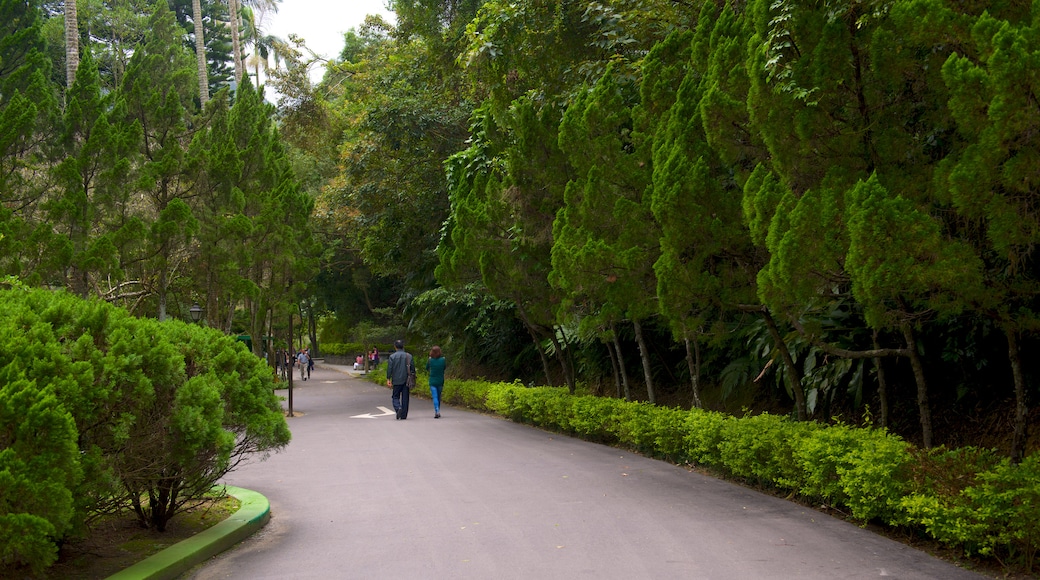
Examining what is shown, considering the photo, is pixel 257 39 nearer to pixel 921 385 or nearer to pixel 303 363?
pixel 303 363

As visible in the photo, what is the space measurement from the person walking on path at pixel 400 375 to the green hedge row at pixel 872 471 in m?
7.77

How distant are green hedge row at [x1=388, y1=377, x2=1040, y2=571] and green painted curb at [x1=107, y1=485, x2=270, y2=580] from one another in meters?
5.14

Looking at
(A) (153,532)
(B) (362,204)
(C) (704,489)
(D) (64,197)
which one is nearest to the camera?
(A) (153,532)

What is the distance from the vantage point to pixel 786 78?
8.24 meters

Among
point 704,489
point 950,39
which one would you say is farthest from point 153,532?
point 950,39

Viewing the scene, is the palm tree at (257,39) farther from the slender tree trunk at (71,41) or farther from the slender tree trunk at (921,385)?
the slender tree trunk at (921,385)

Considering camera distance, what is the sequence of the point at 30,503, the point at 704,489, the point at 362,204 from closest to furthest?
1. the point at 30,503
2. the point at 704,489
3. the point at 362,204

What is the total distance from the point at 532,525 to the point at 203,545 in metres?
2.74

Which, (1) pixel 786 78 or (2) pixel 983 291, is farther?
(1) pixel 786 78

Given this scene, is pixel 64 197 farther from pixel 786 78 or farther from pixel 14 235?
pixel 786 78

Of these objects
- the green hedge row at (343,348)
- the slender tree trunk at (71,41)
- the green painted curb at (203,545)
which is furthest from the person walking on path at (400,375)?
the green hedge row at (343,348)

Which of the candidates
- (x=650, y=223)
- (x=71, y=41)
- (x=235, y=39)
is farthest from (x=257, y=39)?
(x=650, y=223)

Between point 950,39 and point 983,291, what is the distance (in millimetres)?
1934

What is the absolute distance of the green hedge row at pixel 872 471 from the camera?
→ 588 centimetres
